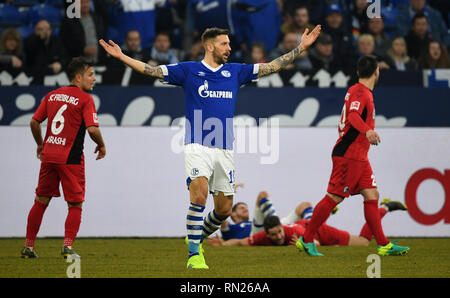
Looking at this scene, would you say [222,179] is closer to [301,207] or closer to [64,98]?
[64,98]

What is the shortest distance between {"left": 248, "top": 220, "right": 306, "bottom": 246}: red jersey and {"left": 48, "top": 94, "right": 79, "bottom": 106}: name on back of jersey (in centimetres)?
363

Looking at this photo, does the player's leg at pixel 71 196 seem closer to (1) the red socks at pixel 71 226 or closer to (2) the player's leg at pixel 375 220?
(1) the red socks at pixel 71 226

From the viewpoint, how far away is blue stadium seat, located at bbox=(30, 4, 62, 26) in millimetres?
13127

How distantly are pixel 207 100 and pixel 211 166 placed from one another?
1.95 ft

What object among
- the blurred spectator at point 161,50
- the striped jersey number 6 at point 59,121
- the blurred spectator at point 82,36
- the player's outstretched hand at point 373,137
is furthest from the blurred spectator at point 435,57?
the striped jersey number 6 at point 59,121

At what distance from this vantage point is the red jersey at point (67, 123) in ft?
26.6

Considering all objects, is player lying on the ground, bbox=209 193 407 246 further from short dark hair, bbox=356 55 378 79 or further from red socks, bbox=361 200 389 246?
short dark hair, bbox=356 55 378 79

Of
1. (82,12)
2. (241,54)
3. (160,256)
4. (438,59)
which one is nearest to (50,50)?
(82,12)

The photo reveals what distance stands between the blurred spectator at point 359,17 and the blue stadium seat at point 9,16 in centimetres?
554

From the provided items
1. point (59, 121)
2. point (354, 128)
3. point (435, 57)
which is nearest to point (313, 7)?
point (435, 57)

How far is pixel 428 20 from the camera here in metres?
14.0

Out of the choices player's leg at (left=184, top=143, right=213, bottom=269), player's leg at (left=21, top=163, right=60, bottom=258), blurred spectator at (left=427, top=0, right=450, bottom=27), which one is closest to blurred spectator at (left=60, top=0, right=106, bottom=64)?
player's leg at (left=21, top=163, right=60, bottom=258)

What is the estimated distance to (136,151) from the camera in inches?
462

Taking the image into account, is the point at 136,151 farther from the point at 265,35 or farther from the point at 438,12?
the point at 438,12
